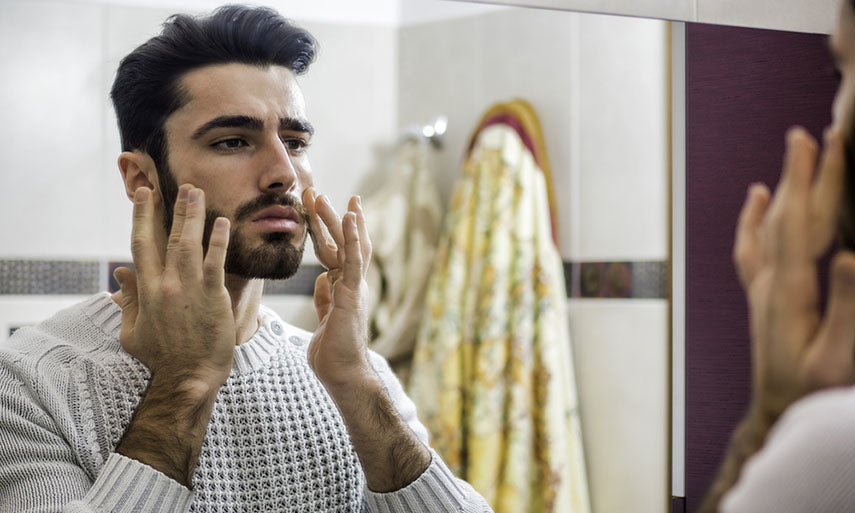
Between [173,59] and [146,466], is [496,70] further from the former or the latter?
[146,466]

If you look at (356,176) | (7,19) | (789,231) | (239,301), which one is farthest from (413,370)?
(789,231)

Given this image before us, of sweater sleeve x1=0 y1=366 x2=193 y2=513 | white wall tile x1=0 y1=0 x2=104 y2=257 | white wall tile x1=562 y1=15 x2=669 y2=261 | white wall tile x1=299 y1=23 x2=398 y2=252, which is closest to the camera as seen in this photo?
sweater sleeve x1=0 y1=366 x2=193 y2=513

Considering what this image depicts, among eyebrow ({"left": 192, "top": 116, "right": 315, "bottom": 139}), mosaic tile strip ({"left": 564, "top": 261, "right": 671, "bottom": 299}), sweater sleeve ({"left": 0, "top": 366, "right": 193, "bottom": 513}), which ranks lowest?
sweater sleeve ({"left": 0, "top": 366, "right": 193, "bottom": 513})

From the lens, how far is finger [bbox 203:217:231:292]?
639 millimetres

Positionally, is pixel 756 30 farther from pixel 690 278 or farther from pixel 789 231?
pixel 789 231

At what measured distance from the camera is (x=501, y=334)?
4.43 feet

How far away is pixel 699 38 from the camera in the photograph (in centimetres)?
75

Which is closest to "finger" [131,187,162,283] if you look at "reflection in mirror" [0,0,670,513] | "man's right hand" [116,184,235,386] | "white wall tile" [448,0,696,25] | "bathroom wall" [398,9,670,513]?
"man's right hand" [116,184,235,386]

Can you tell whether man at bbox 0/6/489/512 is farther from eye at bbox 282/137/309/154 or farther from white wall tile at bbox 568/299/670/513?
white wall tile at bbox 568/299/670/513

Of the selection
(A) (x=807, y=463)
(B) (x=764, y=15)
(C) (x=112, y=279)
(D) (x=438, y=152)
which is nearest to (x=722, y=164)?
(B) (x=764, y=15)

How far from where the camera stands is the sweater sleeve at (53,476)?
2.08 feet

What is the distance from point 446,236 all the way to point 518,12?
375 millimetres

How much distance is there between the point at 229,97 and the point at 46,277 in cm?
53

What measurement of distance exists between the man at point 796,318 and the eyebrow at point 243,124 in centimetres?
40
